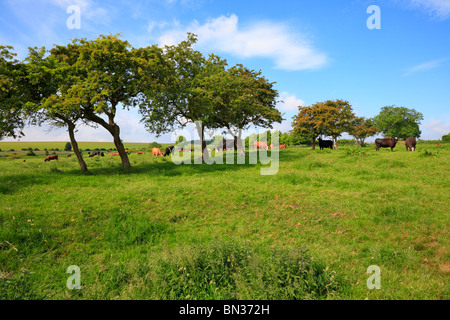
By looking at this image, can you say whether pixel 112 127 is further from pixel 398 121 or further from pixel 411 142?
pixel 398 121

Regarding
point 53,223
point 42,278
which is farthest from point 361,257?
point 53,223

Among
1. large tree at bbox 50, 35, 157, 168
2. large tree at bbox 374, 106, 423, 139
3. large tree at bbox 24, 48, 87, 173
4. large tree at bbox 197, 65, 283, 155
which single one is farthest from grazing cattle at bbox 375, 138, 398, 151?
large tree at bbox 374, 106, 423, 139

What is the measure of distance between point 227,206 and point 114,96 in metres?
15.4

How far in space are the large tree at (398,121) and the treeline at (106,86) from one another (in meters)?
93.2

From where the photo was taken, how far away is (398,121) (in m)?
93.1

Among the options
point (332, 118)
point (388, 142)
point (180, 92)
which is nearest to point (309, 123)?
point (332, 118)

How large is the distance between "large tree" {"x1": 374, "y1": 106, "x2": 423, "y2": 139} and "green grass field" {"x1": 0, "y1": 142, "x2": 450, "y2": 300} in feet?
309

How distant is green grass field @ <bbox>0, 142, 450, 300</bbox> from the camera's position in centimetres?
553

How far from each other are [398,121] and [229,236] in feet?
364

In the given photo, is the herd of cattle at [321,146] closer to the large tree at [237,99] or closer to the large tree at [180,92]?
the large tree at [237,99]

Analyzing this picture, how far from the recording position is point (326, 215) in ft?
33.3

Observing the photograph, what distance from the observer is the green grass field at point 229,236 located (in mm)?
5531

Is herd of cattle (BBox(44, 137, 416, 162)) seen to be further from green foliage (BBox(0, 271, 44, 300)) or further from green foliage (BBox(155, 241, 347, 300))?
green foliage (BBox(155, 241, 347, 300))
